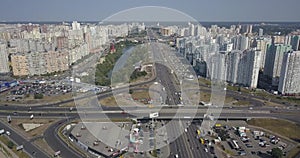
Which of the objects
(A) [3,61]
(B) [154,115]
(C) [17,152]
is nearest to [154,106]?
(B) [154,115]

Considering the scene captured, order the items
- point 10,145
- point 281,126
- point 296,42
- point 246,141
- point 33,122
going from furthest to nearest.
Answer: point 296,42 < point 33,122 < point 281,126 < point 246,141 < point 10,145

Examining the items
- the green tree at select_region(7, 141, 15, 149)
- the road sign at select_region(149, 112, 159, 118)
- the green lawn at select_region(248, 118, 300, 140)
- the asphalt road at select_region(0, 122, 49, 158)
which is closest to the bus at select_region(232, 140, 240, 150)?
the green lawn at select_region(248, 118, 300, 140)

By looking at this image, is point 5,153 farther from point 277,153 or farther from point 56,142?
point 277,153

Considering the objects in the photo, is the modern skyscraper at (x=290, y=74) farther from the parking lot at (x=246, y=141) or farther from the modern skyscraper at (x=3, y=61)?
the modern skyscraper at (x=3, y=61)

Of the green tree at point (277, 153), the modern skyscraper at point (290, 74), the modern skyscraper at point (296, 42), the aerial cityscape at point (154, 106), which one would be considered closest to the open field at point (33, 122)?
the aerial cityscape at point (154, 106)

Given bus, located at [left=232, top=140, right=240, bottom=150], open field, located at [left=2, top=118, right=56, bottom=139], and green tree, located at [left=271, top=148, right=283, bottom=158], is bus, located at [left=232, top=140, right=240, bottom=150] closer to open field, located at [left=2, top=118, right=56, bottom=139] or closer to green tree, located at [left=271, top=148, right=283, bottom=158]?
green tree, located at [left=271, top=148, right=283, bottom=158]

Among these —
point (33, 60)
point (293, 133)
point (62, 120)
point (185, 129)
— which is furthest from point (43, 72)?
point (293, 133)

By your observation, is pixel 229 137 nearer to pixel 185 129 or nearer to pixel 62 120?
pixel 185 129
